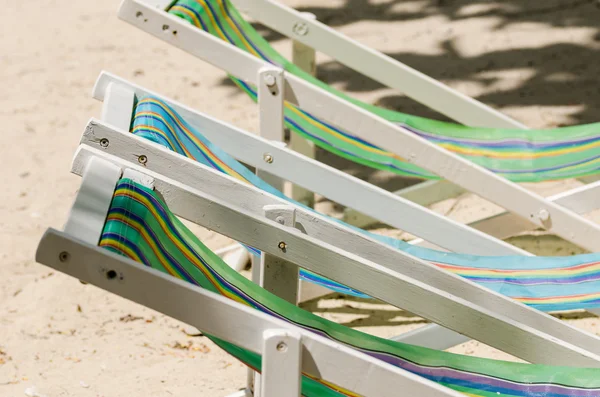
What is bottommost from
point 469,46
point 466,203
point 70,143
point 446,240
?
point 446,240

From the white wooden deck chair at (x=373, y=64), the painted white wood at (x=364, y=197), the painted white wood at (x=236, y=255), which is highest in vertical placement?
the white wooden deck chair at (x=373, y=64)

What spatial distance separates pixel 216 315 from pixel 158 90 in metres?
3.27

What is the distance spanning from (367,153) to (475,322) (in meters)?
1.28

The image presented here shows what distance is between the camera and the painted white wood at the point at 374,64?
3246mm

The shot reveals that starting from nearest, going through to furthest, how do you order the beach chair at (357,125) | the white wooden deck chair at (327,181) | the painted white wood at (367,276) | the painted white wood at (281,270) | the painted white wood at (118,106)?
1. the painted white wood at (367,276)
2. the painted white wood at (281,270)
3. the painted white wood at (118,106)
4. the white wooden deck chair at (327,181)
5. the beach chair at (357,125)

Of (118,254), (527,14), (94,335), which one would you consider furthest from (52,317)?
(527,14)

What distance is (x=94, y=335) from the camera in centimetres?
299

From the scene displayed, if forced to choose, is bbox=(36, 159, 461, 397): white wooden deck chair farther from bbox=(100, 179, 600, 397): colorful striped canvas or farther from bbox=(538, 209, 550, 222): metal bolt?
bbox=(538, 209, 550, 222): metal bolt

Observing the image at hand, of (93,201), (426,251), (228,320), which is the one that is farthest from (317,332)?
(426,251)

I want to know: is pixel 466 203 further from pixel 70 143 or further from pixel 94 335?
pixel 70 143

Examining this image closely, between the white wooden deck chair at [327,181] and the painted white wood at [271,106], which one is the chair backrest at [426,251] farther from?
the painted white wood at [271,106]

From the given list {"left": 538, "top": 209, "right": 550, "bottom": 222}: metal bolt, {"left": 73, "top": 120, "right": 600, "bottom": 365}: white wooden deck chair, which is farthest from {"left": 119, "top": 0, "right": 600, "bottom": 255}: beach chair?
{"left": 73, "top": 120, "right": 600, "bottom": 365}: white wooden deck chair

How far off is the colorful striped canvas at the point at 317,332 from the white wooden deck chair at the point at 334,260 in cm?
7

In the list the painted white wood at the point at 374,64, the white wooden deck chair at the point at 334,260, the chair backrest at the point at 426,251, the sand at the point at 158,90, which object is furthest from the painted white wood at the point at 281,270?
the painted white wood at the point at 374,64
